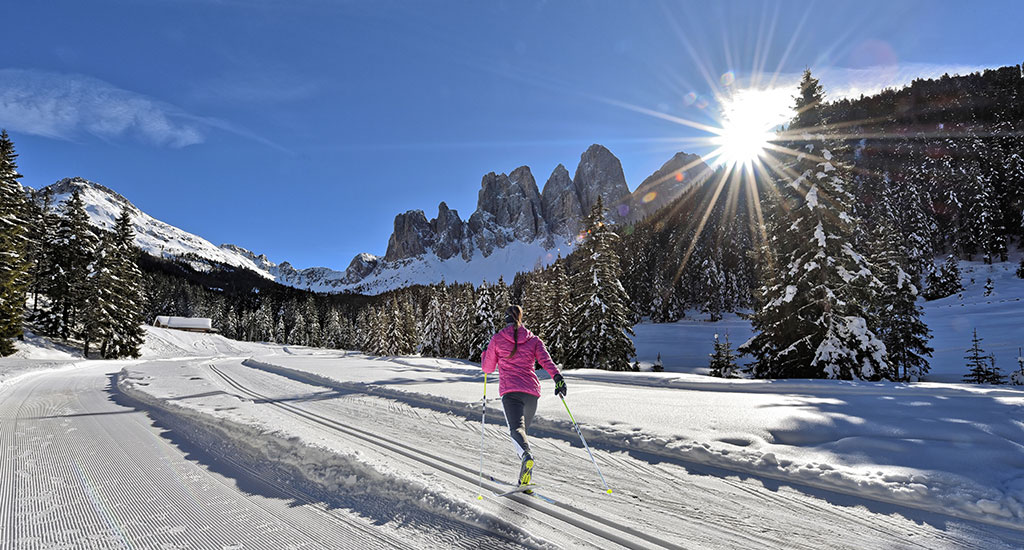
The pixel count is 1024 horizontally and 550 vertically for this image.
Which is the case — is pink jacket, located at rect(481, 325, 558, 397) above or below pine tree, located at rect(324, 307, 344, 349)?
above

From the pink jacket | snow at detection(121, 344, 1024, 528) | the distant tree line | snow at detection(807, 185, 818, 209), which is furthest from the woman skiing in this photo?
the distant tree line

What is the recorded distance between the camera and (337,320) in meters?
89.4

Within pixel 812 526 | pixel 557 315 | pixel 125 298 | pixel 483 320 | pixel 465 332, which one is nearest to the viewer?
pixel 812 526

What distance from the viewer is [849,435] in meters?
5.49

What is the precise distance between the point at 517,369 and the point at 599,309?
62.1 feet

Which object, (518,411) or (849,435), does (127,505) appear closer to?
(518,411)

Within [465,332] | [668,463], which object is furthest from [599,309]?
[465,332]

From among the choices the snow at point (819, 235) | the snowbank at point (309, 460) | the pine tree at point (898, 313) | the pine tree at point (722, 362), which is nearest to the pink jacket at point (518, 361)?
the snowbank at point (309, 460)

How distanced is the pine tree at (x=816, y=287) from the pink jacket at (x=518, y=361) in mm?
13832

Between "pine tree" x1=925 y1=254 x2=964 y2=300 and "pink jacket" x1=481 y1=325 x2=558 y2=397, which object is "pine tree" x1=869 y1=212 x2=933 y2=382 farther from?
"pine tree" x1=925 y1=254 x2=964 y2=300

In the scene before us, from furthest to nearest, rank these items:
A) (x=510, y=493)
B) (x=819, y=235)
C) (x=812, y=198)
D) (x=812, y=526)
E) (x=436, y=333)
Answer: (x=436, y=333), (x=812, y=198), (x=819, y=235), (x=510, y=493), (x=812, y=526)

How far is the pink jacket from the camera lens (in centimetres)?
483

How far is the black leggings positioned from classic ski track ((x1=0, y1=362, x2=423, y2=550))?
5.47ft

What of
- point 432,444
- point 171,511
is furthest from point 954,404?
point 171,511
